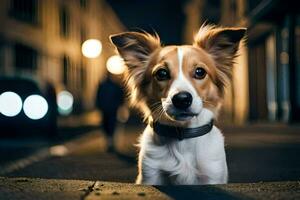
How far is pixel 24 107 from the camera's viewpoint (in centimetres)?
1616

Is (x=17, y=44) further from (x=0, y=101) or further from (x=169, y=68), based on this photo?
(x=169, y=68)

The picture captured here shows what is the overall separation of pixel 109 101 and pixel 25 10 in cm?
2000

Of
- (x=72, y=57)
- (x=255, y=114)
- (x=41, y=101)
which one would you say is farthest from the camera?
(x=72, y=57)

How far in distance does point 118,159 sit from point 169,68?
6.41 m

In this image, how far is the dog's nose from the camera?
16.9ft

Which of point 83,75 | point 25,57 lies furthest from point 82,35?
point 25,57

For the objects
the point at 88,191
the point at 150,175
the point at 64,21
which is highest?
the point at 64,21

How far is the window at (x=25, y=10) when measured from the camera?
30922mm

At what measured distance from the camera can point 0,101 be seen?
52.8 ft

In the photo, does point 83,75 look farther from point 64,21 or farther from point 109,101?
point 109,101

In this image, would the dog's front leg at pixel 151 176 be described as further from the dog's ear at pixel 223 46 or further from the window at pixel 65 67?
the window at pixel 65 67

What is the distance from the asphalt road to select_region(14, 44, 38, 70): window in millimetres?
17063

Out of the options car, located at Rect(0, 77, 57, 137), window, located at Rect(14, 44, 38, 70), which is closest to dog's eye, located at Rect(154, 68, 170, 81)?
car, located at Rect(0, 77, 57, 137)

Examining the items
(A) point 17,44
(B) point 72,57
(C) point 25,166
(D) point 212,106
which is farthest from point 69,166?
(B) point 72,57
